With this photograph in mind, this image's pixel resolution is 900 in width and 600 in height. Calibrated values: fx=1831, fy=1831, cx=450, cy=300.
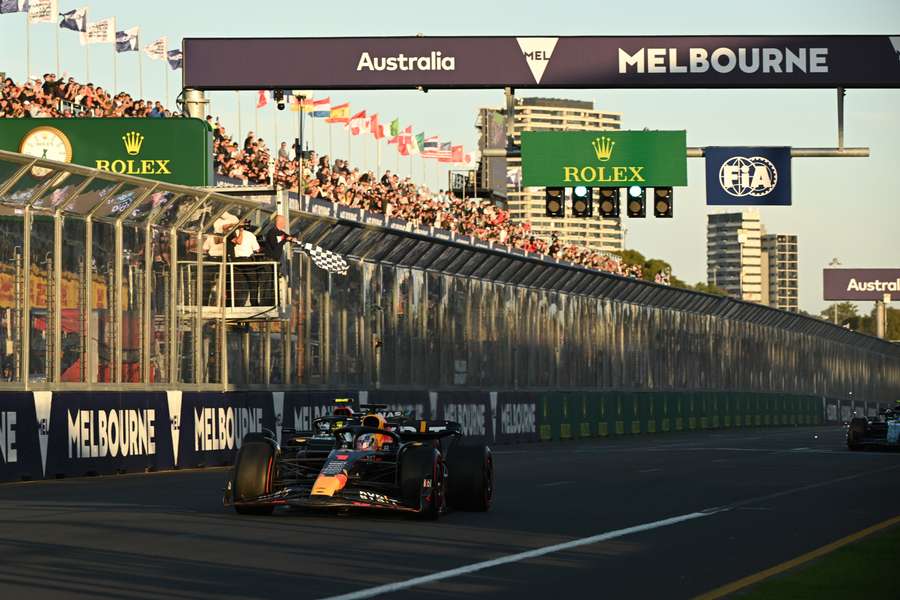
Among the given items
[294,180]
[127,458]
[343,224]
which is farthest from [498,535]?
[294,180]

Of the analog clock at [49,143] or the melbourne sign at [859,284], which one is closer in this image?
the analog clock at [49,143]

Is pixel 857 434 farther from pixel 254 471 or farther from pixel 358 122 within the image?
pixel 358 122

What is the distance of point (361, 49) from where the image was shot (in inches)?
1273

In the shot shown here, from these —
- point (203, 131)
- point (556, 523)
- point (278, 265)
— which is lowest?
point (556, 523)

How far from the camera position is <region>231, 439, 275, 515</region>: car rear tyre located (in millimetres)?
15883

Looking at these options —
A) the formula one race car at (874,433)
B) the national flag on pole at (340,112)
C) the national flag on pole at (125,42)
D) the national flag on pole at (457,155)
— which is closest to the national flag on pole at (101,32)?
the national flag on pole at (125,42)

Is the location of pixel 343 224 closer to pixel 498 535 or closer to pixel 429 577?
pixel 498 535

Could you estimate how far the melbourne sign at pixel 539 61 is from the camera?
32.4 meters

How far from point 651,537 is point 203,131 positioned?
1809 cm

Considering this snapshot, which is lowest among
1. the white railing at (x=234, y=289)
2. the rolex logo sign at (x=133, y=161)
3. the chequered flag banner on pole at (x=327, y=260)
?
the white railing at (x=234, y=289)

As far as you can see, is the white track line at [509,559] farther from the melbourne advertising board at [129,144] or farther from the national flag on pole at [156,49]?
the national flag on pole at [156,49]

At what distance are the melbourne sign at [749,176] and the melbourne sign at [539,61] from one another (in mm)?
4727

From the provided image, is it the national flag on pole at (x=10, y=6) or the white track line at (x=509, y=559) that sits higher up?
the national flag on pole at (x=10, y=6)

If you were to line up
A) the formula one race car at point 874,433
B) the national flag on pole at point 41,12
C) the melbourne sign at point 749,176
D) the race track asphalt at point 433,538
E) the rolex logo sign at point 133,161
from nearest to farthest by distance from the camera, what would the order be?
1. the race track asphalt at point 433,538
2. the rolex logo sign at point 133,161
3. the formula one race car at point 874,433
4. the melbourne sign at point 749,176
5. the national flag on pole at point 41,12
